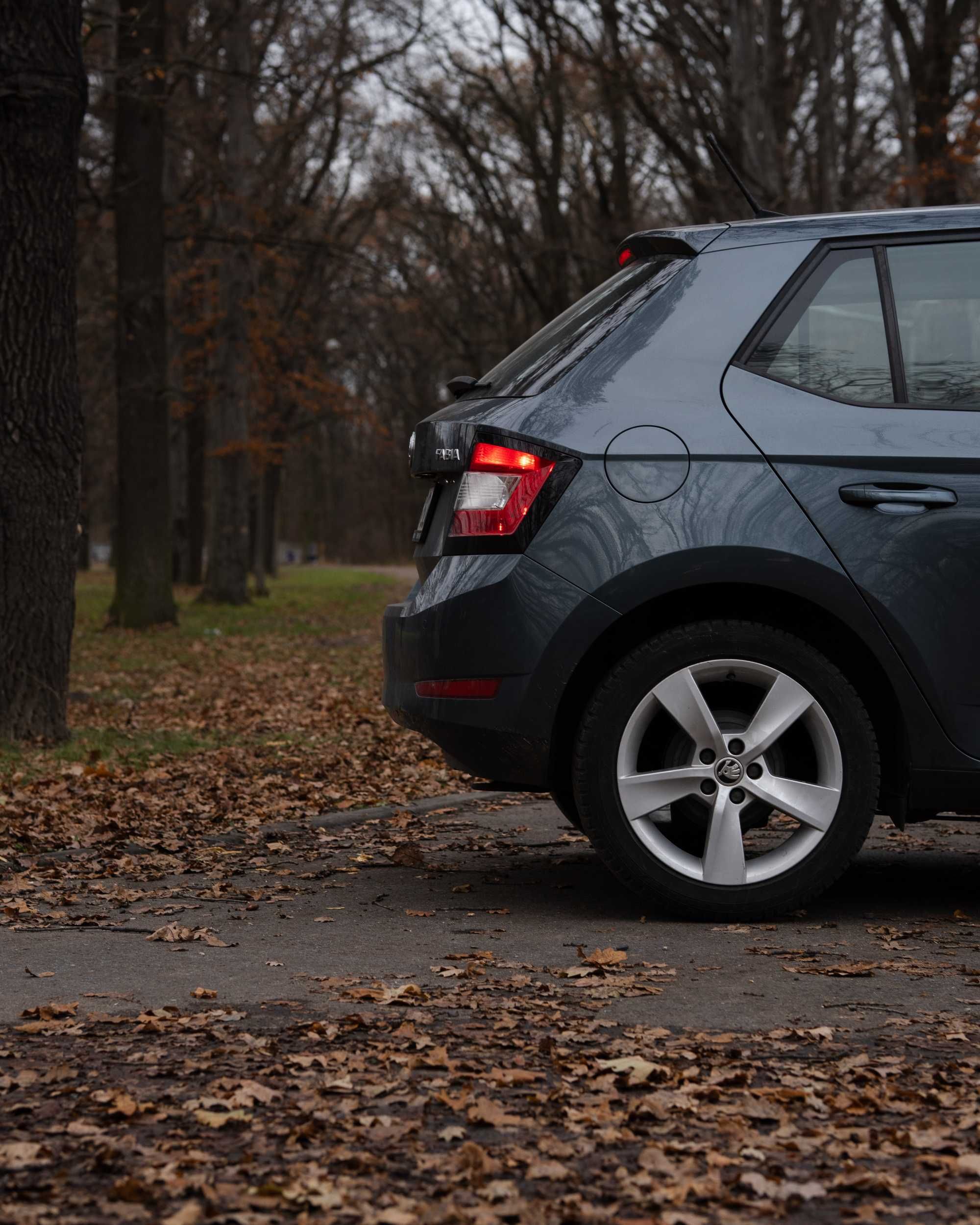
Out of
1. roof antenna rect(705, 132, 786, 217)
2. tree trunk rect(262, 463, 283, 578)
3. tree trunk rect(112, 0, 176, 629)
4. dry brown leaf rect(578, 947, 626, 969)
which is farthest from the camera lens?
tree trunk rect(262, 463, 283, 578)

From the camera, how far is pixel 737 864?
4742 millimetres

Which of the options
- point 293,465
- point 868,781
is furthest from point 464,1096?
point 293,465

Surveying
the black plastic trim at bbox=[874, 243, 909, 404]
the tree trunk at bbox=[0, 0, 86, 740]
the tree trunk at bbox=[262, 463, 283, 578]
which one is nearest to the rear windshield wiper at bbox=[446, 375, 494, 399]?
the black plastic trim at bbox=[874, 243, 909, 404]

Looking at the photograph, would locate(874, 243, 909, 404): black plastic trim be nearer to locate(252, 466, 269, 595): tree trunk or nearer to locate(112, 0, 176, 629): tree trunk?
locate(112, 0, 176, 629): tree trunk

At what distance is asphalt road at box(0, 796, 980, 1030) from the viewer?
4.04 metres

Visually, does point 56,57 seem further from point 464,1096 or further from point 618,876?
point 464,1096

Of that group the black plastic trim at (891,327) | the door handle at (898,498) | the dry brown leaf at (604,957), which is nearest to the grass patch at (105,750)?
the dry brown leaf at (604,957)

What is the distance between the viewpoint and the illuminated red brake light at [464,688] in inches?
188

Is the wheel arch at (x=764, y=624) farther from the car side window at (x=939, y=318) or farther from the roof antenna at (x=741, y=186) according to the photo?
the roof antenna at (x=741, y=186)

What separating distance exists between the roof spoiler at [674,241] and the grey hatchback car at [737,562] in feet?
0.16

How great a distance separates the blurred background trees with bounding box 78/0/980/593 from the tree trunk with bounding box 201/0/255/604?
47mm

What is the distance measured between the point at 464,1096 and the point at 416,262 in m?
31.3

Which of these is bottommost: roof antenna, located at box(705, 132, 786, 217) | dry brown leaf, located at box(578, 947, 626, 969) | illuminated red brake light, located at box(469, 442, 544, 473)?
dry brown leaf, located at box(578, 947, 626, 969)

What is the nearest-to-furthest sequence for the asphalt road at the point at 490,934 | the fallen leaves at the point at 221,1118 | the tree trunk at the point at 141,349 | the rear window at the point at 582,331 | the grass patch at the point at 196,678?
the fallen leaves at the point at 221,1118
the asphalt road at the point at 490,934
the rear window at the point at 582,331
the grass patch at the point at 196,678
the tree trunk at the point at 141,349
